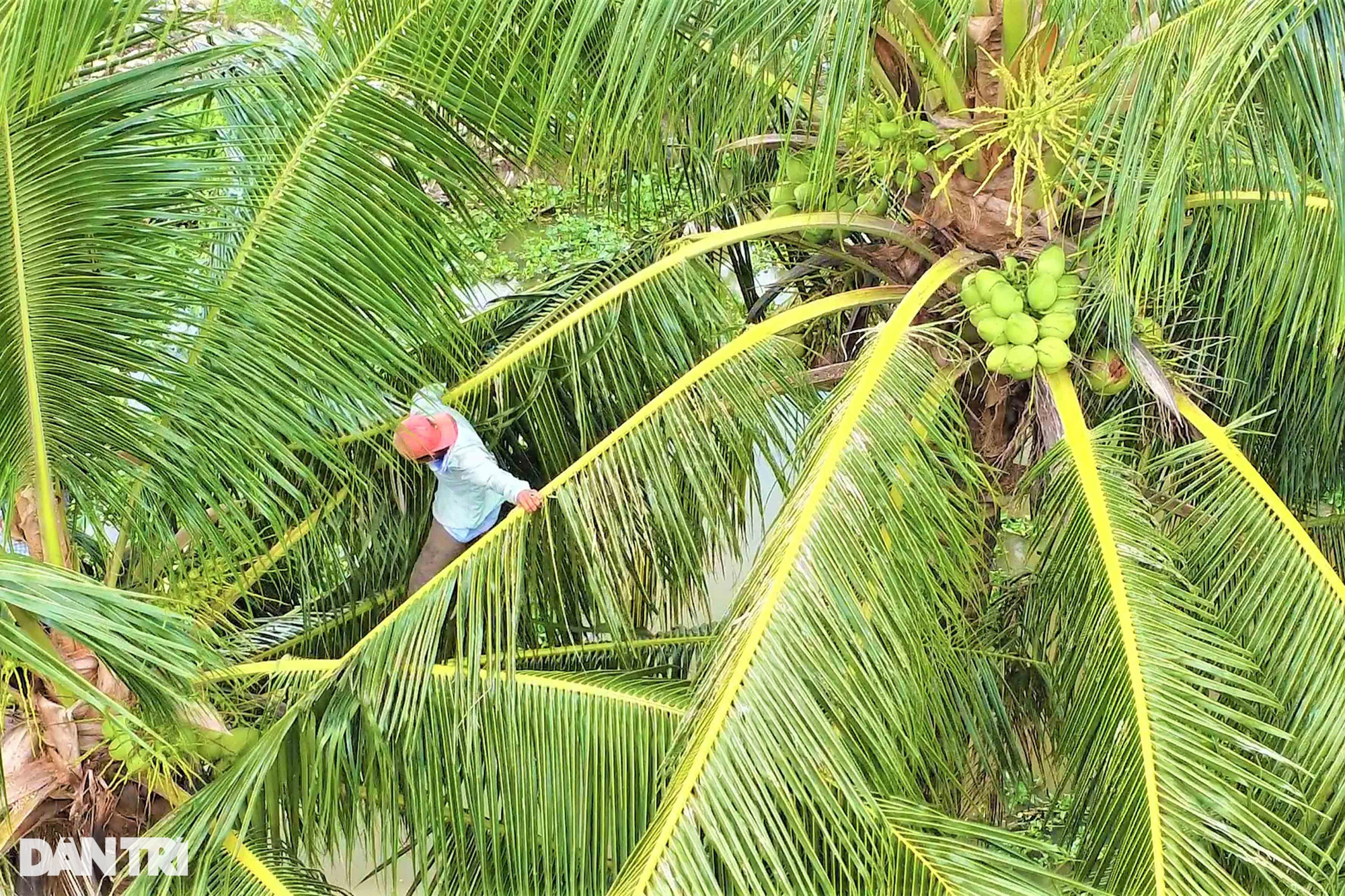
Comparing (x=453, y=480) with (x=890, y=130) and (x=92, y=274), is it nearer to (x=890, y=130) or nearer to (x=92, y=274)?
(x=92, y=274)

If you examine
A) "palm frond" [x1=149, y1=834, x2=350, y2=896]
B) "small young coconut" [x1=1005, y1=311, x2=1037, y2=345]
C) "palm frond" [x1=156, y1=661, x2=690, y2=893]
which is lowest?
"palm frond" [x1=149, y1=834, x2=350, y2=896]

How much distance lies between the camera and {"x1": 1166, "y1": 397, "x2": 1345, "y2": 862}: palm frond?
1817 millimetres

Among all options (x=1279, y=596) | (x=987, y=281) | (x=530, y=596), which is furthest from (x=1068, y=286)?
(x=530, y=596)

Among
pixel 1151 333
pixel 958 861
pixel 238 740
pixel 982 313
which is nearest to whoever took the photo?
pixel 958 861

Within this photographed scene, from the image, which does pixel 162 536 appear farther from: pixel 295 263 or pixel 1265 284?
pixel 1265 284

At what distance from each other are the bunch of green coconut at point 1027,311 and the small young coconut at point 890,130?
338 millimetres

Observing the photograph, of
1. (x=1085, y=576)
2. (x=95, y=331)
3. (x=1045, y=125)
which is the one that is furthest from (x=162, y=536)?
(x=1045, y=125)

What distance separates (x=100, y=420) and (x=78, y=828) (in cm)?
79

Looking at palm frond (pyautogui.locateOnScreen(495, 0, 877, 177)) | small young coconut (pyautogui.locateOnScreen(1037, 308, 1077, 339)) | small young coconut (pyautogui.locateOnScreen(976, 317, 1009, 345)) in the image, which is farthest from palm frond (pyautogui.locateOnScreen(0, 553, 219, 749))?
small young coconut (pyautogui.locateOnScreen(1037, 308, 1077, 339))

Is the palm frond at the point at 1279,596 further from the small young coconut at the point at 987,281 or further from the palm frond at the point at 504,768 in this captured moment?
the palm frond at the point at 504,768

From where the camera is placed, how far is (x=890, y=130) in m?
2.27

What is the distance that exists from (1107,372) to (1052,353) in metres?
0.24

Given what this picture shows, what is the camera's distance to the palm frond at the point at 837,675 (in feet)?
5.27

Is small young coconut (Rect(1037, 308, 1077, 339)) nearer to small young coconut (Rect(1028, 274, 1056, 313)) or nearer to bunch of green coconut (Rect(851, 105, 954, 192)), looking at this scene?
small young coconut (Rect(1028, 274, 1056, 313))
